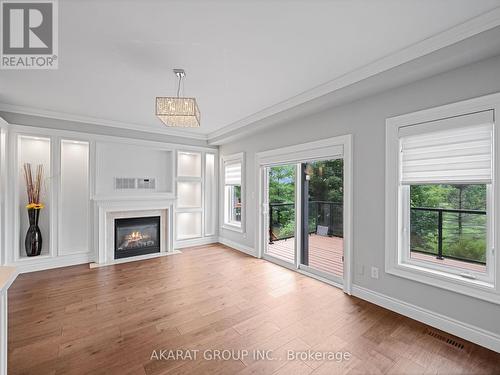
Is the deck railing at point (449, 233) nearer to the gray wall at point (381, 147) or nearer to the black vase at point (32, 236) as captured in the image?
the gray wall at point (381, 147)

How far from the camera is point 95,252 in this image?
166 inches

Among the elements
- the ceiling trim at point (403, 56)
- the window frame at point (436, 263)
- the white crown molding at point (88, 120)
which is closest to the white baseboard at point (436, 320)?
the window frame at point (436, 263)

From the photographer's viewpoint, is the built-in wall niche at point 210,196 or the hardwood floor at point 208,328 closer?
the hardwood floor at point 208,328

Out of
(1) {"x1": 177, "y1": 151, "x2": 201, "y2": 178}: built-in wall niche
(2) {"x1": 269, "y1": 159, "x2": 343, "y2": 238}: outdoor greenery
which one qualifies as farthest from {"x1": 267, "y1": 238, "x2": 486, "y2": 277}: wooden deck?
(1) {"x1": 177, "y1": 151, "x2": 201, "y2": 178}: built-in wall niche

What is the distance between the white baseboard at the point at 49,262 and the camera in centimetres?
370

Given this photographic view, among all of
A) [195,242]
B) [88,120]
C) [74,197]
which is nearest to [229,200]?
[195,242]

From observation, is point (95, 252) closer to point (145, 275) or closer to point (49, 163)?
point (145, 275)

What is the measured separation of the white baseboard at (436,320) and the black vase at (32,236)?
5085mm

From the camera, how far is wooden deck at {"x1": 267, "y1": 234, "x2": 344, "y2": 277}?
3.70 m

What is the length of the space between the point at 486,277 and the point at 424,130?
4.81ft

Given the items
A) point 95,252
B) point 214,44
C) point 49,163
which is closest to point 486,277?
point 214,44

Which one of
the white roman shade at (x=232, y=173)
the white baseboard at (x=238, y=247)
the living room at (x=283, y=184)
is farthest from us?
the white roman shade at (x=232, y=173)

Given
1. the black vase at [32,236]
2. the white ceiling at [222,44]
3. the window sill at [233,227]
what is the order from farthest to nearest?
the window sill at [233,227], the black vase at [32,236], the white ceiling at [222,44]

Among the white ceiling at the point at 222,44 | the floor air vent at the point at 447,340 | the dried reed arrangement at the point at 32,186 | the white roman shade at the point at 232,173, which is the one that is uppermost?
the white ceiling at the point at 222,44
